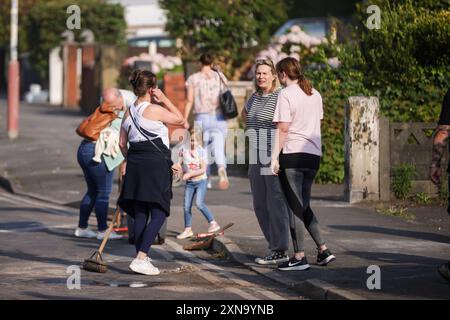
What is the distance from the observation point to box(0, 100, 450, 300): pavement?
9766 millimetres

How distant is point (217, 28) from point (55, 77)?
18198 mm

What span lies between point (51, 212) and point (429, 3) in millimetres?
7213

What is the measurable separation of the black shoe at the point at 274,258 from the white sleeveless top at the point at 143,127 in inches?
55.6

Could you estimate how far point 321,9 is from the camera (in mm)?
39875

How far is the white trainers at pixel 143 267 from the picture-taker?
35.0 feet

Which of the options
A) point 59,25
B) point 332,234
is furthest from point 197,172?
point 59,25

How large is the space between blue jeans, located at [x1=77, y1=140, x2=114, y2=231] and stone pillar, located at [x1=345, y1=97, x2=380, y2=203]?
379 centimetres

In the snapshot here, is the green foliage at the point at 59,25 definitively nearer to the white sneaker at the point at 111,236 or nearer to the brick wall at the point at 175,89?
the brick wall at the point at 175,89

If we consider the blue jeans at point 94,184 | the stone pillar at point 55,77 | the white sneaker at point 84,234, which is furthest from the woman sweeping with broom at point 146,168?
the stone pillar at point 55,77

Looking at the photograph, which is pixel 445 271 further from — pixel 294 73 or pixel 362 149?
pixel 362 149

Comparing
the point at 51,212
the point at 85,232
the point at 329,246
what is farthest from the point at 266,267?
the point at 51,212

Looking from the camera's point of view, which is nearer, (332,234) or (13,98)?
(332,234)

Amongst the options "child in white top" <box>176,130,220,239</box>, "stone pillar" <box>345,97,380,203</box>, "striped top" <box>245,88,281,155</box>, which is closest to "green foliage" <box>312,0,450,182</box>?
"stone pillar" <box>345,97,380,203</box>

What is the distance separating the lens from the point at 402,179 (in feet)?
53.0
